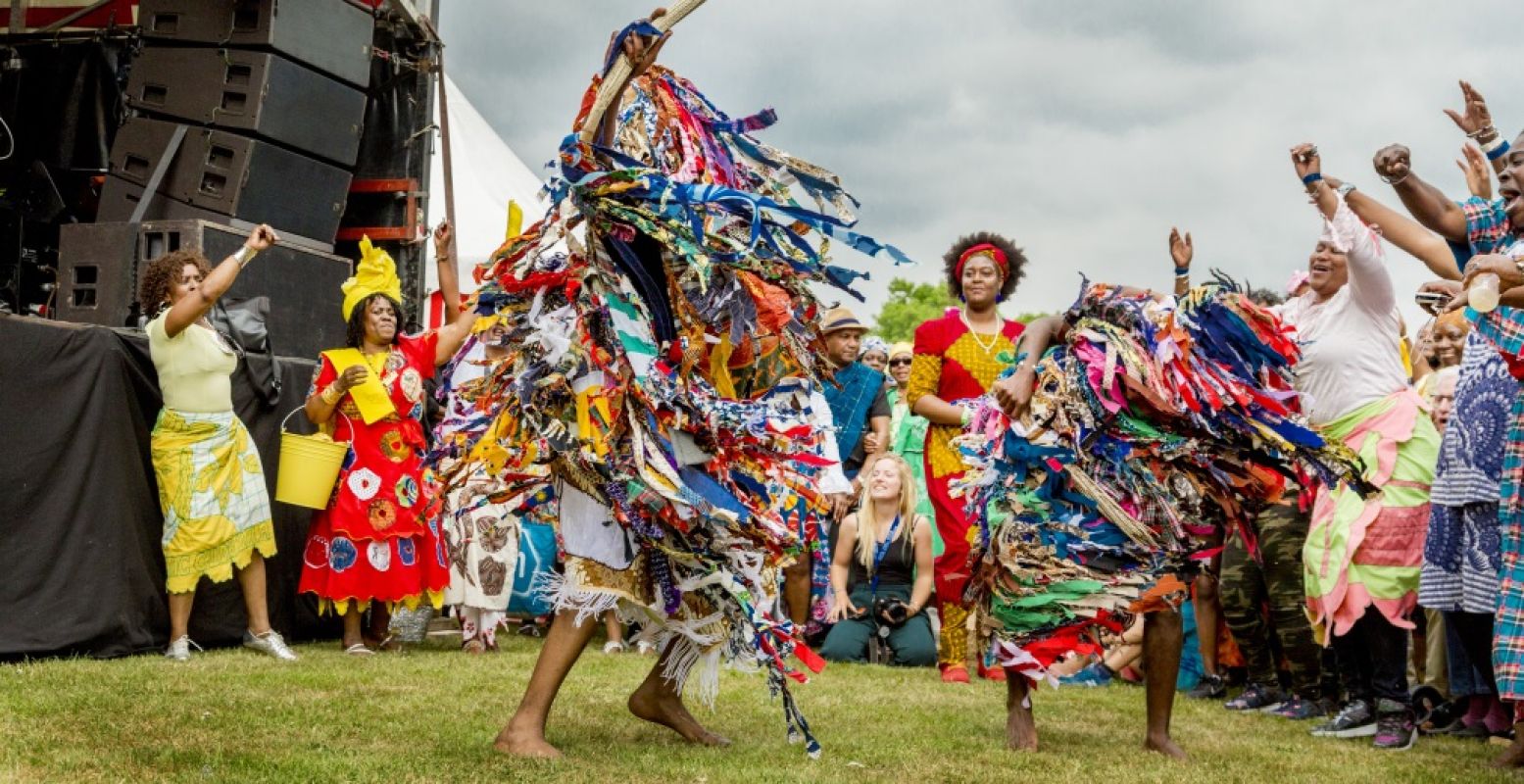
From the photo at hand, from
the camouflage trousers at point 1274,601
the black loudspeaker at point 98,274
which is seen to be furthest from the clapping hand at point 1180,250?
the black loudspeaker at point 98,274

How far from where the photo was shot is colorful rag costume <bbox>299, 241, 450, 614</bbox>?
7.16 metres

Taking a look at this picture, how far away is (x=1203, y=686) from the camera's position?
7035mm

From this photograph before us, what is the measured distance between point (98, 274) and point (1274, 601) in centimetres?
629

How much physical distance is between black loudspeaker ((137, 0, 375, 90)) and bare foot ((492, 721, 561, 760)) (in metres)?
5.60

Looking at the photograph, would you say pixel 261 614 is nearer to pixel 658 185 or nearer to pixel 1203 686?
pixel 658 185

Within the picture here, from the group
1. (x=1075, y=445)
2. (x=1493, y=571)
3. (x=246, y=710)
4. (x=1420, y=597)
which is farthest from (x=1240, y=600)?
(x=246, y=710)

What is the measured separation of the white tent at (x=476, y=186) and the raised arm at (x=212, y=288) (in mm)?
4606

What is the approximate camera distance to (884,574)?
27.8ft

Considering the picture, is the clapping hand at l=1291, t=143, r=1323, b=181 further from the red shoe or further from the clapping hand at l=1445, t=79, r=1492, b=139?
the red shoe

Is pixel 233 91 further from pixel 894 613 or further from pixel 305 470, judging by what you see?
pixel 894 613

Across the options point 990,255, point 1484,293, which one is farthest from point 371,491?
point 1484,293

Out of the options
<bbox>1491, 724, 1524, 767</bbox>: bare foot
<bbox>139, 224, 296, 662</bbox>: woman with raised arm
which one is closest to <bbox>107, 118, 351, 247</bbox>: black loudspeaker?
<bbox>139, 224, 296, 662</bbox>: woman with raised arm

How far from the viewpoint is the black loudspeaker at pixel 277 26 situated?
27.1 ft

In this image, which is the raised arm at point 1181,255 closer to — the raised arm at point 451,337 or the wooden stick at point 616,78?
the wooden stick at point 616,78
